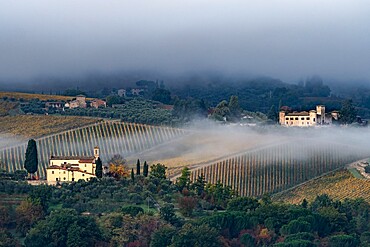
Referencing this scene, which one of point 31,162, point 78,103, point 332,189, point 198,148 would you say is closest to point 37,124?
point 78,103

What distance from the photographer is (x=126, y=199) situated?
3696 inches

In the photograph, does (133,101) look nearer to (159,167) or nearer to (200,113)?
(200,113)

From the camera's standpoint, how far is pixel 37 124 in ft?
393

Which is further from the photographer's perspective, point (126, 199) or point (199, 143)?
point (199, 143)

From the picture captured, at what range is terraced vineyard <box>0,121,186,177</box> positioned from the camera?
11044 centimetres

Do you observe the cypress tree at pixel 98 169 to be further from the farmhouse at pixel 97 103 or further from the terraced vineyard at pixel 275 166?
the farmhouse at pixel 97 103

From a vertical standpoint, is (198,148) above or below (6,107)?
below

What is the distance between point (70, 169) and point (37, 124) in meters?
21.4

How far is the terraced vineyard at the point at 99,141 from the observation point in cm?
11044

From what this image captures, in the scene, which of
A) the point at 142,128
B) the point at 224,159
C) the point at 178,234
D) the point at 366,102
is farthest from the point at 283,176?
the point at 366,102

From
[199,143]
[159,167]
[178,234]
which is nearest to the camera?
[178,234]

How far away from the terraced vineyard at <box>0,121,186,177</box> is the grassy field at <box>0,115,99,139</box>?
0.92 m

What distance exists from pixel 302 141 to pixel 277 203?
872 inches

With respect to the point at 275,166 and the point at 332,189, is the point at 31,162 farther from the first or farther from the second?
the point at 332,189
